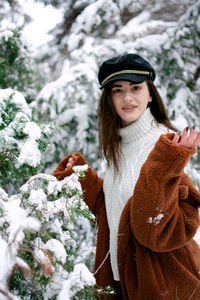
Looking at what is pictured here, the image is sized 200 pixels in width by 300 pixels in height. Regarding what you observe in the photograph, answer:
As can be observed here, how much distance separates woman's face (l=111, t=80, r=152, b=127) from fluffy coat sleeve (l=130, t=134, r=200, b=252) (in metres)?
0.41

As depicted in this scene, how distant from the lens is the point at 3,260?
61 centimetres

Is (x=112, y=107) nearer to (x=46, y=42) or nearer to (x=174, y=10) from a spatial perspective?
(x=46, y=42)

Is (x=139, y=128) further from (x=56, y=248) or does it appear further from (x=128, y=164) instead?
(x=56, y=248)

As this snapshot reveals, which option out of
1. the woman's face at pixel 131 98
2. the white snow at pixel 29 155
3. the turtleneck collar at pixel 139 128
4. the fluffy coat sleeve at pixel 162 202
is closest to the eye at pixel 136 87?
the woman's face at pixel 131 98

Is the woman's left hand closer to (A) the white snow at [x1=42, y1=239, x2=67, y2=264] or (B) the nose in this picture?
(B) the nose

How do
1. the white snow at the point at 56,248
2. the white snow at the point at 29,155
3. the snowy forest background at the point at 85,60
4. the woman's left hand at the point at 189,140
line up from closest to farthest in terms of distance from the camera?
the white snow at the point at 56,248 → the white snow at the point at 29,155 → the woman's left hand at the point at 189,140 → the snowy forest background at the point at 85,60

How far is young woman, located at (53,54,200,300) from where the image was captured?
3.69 ft

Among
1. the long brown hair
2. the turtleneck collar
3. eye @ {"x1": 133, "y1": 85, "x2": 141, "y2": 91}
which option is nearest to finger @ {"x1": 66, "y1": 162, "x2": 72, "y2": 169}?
the long brown hair

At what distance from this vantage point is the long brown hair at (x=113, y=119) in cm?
161

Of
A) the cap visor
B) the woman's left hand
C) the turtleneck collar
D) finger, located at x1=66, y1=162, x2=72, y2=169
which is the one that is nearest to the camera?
the woman's left hand

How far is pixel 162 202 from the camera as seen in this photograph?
112 centimetres

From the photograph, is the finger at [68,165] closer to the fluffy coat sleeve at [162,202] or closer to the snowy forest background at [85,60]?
the snowy forest background at [85,60]

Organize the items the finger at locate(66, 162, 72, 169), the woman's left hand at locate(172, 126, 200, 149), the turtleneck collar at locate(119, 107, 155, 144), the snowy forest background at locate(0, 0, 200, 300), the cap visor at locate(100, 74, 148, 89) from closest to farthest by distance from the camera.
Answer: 1. the woman's left hand at locate(172, 126, 200, 149)
2. the cap visor at locate(100, 74, 148, 89)
3. the turtleneck collar at locate(119, 107, 155, 144)
4. the finger at locate(66, 162, 72, 169)
5. the snowy forest background at locate(0, 0, 200, 300)

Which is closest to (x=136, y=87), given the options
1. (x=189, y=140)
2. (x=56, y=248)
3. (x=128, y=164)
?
(x=128, y=164)
